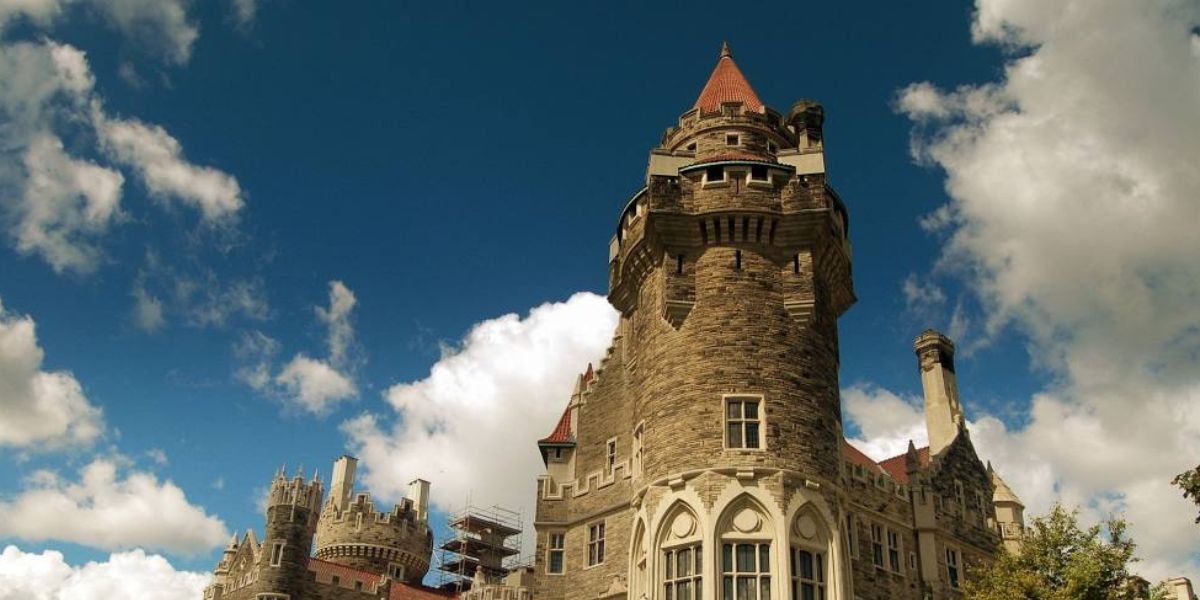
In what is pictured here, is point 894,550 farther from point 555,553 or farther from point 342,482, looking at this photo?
point 342,482

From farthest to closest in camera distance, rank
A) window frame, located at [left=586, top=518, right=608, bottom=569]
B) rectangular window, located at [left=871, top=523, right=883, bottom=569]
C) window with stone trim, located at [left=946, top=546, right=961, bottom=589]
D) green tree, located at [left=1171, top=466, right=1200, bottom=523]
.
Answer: window with stone trim, located at [left=946, top=546, right=961, bottom=589], window frame, located at [left=586, top=518, right=608, bottom=569], rectangular window, located at [left=871, top=523, right=883, bottom=569], green tree, located at [left=1171, top=466, right=1200, bottom=523]

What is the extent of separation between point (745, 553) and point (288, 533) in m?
26.0

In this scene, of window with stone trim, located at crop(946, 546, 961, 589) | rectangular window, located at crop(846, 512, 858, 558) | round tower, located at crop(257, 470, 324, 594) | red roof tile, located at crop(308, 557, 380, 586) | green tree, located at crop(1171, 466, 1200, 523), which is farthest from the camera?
red roof tile, located at crop(308, 557, 380, 586)

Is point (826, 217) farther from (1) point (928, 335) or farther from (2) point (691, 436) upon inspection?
(1) point (928, 335)

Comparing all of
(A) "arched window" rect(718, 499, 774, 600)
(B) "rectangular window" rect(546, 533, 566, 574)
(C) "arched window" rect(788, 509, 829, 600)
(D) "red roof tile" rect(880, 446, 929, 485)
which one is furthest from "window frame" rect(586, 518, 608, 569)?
(D) "red roof tile" rect(880, 446, 929, 485)

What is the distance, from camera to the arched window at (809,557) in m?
25.5

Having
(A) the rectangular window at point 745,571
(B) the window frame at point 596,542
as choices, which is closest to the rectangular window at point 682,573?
(A) the rectangular window at point 745,571

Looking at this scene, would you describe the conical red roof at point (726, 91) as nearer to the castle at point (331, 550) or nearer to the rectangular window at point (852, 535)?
the rectangular window at point (852, 535)

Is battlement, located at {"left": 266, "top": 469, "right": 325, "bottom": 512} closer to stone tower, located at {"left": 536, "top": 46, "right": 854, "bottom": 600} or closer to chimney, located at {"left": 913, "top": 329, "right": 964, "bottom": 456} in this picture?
stone tower, located at {"left": 536, "top": 46, "right": 854, "bottom": 600}

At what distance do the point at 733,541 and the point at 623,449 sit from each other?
9.60 meters

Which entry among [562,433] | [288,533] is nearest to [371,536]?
[288,533]

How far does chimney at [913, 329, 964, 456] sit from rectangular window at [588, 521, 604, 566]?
700 inches

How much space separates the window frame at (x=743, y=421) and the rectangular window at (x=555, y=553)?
33.6 ft

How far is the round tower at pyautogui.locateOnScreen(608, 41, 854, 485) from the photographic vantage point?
27.1 meters
